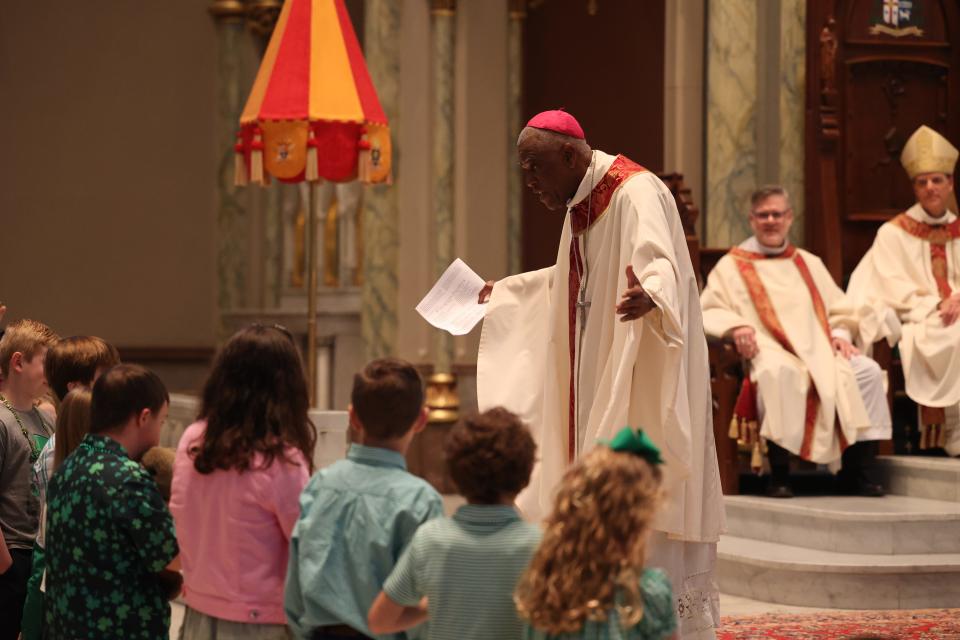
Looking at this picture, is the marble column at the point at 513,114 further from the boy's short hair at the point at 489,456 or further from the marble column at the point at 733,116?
the boy's short hair at the point at 489,456

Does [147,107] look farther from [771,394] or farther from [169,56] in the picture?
[771,394]

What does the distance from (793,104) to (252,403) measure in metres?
5.63

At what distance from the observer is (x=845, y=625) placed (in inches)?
216

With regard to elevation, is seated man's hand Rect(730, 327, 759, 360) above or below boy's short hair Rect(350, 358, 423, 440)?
above

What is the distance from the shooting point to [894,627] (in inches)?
214

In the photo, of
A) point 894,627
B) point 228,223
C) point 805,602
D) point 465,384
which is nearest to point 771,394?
point 805,602

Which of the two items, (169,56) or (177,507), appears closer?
(177,507)

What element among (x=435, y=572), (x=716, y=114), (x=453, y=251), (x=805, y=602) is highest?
(x=716, y=114)

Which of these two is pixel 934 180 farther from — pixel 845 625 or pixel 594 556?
pixel 594 556

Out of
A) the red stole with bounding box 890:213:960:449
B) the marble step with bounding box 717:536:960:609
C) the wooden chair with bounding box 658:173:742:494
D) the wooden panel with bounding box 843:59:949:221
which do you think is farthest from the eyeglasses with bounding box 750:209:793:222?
the marble step with bounding box 717:536:960:609

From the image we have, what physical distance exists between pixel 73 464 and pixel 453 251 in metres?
7.04

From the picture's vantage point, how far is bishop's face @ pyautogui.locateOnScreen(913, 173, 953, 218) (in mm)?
7535

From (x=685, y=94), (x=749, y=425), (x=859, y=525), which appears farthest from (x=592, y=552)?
(x=685, y=94)

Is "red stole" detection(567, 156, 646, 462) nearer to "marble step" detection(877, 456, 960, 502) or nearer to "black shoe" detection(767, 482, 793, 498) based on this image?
"black shoe" detection(767, 482, 793, 498)
